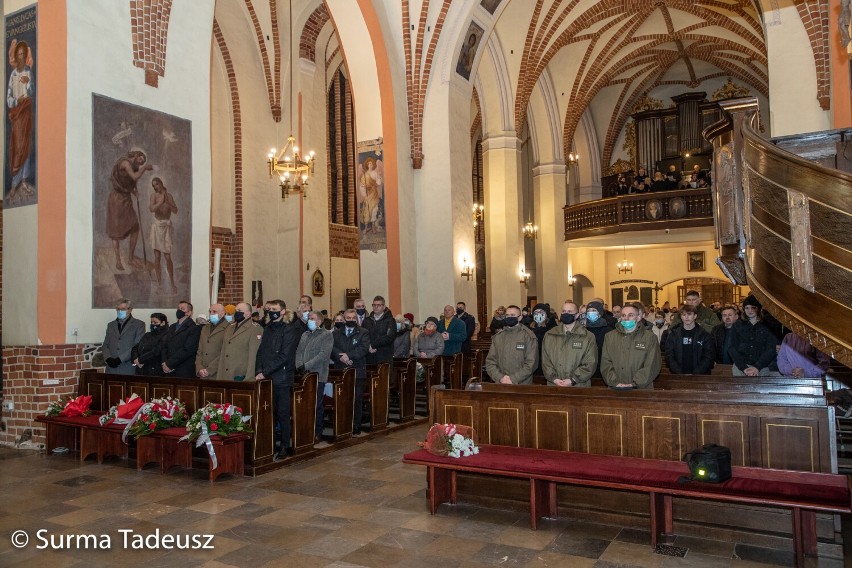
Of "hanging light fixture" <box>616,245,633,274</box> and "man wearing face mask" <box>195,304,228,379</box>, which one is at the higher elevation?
"hanging light fixture" <box>616,245,633,274</box>

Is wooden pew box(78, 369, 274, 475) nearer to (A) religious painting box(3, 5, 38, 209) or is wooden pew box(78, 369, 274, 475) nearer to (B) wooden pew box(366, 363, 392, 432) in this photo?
(B) wooden pew box(366, 363, 392, 432)

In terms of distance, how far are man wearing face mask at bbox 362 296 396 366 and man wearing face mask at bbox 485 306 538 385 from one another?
284 cm

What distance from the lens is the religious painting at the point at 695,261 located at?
2331 cm

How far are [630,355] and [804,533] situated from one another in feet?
6.70

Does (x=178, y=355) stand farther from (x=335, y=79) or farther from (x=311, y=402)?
(x=335, y=79)

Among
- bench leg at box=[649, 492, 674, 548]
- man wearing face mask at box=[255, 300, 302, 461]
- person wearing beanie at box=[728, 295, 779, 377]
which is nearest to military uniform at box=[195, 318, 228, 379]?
man wearing face mask at box=[255, 300, 302, 461]

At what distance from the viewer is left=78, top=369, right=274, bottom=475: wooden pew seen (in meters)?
6.75

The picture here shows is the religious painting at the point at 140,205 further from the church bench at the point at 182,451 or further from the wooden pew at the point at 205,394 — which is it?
the church bench at the point at 182,451

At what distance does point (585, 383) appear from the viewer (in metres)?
6.27

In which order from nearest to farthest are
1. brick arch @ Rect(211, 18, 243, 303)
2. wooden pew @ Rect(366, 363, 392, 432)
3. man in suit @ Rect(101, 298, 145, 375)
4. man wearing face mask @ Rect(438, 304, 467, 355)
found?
man in suit @ Rect(101, 298, 145, 375)
wooden pew @ Rect(366, 363, 392, 432)
man wearing face mask @ Rect(438, 304, 467, 355)
brick arch @ Rect(211, 18, 243, 303)

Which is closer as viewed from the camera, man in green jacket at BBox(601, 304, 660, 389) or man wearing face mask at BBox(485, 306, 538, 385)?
man in green jacket at BBox(601, 304, 660, 389)

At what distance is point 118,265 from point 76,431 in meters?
2.07

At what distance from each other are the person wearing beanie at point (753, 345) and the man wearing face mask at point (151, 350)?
664 centimetres

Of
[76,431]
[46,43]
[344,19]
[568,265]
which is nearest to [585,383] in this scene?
[76,431]
